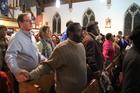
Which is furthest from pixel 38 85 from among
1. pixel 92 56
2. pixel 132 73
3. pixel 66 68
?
pixel 132 73

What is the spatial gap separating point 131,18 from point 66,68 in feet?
63.4

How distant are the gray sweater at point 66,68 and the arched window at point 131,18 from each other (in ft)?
61.7

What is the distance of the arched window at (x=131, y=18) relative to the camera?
22438 millimetres

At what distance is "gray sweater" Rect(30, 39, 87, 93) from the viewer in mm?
4090

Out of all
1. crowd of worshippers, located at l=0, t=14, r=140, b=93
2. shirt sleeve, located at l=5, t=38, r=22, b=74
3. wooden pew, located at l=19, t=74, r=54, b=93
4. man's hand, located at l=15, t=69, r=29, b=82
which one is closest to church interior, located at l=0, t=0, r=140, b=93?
crowd of worshippers, located at l=0, t=14, r=140, b=93

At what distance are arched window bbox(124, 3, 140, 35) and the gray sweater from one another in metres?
18.8

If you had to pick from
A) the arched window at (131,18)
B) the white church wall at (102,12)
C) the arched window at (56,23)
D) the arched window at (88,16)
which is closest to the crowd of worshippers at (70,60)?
the arched window at (131,18)

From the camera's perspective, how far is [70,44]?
419 cm

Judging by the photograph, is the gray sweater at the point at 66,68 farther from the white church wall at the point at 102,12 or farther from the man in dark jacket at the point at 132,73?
the white church wall at the point at 102,12

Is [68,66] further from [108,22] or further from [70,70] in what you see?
[108,22]

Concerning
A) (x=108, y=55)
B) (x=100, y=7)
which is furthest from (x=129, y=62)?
(x=100, y=7)

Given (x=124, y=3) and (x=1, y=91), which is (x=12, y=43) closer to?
(x=1, y=91)

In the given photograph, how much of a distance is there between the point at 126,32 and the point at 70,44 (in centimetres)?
1904

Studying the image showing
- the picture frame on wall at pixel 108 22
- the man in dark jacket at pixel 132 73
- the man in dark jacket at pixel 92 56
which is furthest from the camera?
the picture frame on wall at pixel 108 22
